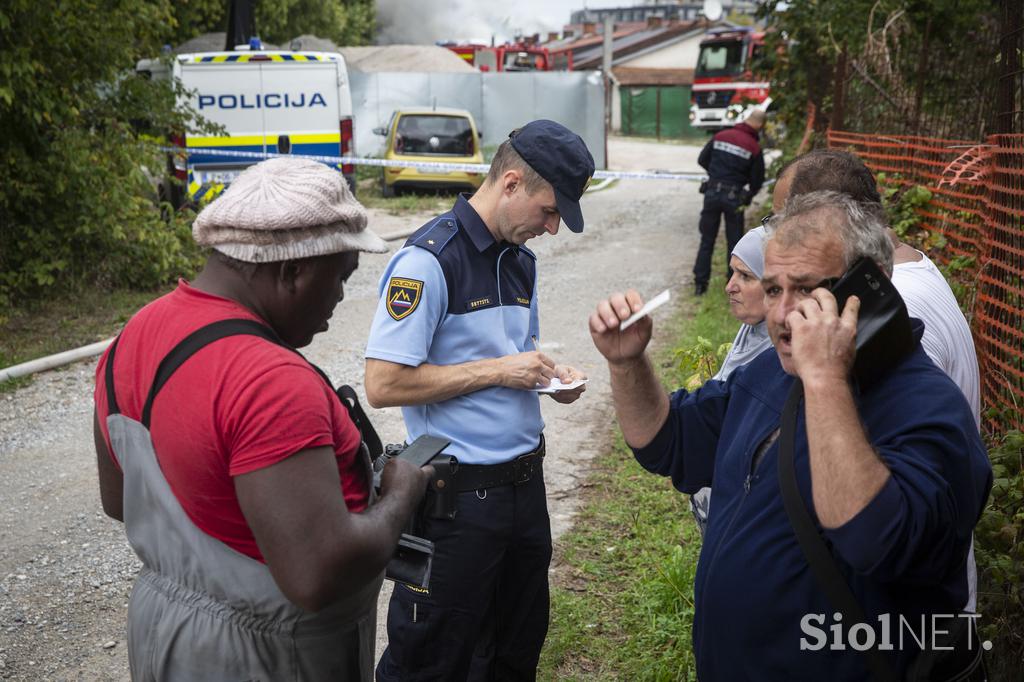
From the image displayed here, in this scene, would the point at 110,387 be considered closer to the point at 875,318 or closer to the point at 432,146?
the point at 875,318

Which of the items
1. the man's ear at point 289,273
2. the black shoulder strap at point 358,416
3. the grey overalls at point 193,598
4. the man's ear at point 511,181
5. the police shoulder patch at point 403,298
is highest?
Result: the man's ear at point 511,181

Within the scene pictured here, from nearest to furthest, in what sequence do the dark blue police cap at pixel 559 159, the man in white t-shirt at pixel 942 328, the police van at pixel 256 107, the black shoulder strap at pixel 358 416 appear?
the black shoulder strap at pixel 358 416 → the man in white t-shirt at pixel 942 328 → the dark blue police cap at pixel 559 159 → the police van at pixel 256 107

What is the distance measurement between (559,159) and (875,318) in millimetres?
1262

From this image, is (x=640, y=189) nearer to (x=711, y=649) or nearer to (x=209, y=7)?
(x=209, y=7)

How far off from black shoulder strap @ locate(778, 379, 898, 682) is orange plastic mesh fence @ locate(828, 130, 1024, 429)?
2.32 m

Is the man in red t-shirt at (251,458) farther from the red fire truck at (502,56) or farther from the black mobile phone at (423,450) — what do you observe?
the red fire truck at (502,56)

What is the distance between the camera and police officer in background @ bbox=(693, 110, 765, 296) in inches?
411

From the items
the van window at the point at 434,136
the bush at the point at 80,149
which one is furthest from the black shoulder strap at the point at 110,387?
the van window at the point at 434,136

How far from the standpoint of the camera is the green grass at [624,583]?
393cm

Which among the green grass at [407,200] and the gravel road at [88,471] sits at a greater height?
the green grass at [407,200]

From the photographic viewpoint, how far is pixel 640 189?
783 inches

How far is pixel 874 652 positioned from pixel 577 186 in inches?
62.9

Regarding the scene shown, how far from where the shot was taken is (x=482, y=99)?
24.8 meters

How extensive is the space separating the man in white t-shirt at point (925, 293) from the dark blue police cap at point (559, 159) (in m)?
0.64
